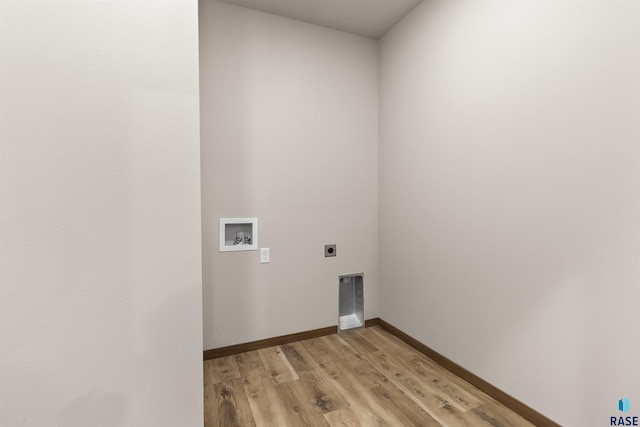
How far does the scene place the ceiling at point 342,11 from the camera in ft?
7.53

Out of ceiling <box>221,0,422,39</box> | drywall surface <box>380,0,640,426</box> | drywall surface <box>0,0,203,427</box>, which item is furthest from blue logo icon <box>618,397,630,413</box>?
ceiling <box>221,0,422,39</box>

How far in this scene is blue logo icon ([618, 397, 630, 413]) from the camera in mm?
1266

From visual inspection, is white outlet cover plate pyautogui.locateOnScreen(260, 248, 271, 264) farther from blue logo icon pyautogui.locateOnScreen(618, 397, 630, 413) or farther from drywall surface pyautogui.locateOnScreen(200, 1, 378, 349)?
blue logo icon pyautogui.locateOnScreen(618, 397, 630, 413)

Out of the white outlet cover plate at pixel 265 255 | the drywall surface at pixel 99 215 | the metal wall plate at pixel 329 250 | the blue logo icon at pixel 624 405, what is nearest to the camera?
the drywall surface at pixel 99 215

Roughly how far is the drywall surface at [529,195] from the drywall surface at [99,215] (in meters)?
1.69

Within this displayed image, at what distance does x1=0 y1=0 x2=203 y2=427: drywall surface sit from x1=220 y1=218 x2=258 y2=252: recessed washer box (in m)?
0.99

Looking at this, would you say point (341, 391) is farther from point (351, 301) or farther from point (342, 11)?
point (342, 11)

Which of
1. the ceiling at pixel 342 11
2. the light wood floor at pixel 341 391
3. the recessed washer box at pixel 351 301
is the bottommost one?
the light wood floor at pixel 341 391

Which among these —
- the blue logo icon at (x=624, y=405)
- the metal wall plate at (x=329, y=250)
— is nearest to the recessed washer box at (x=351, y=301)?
the metal wall plate at (x=329, y=250)

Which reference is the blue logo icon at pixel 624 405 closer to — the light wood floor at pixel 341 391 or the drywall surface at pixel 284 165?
the light wood floor at pixel 341 391

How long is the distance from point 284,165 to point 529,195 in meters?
1.74

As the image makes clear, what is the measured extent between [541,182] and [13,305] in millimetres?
2447

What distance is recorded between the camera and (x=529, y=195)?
1604 millimetres

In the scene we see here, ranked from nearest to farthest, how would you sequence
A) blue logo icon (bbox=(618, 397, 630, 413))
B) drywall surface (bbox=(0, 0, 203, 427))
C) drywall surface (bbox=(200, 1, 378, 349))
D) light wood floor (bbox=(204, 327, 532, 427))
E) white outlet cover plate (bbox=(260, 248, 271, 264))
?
drywall surface (bbox=(0, 0, 203, 427)), blue logo icon (bbox=(618, 397, 630, 413)), light wood floor (bbox=(204, 327, 532, 427)), drywall surface (bbox=(200, 1, 378, 349)), white outlet cover plate (bbox=(260, 248, 271, 264))
